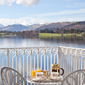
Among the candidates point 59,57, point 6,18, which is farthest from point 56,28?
point 59,57

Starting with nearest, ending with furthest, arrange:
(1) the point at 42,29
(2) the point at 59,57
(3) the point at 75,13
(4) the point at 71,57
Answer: (4) the point at 71,57 < (2) the point at 59,57 < (1) the point at 42,29 < (3) the point at 75,13

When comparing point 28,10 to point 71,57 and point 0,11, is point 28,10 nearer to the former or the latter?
point 0,11

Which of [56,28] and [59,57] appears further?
[56,28]

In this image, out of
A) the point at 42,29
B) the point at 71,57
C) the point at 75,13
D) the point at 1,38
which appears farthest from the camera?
the point at 75,13

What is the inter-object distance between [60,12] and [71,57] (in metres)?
11.3

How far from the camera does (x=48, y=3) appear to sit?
14.2 metres

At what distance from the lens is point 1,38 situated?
498 inches

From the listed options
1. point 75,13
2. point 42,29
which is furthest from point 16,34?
point 75,13

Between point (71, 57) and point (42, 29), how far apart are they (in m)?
7.53

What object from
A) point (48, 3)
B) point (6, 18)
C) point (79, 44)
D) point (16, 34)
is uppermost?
point (48, 3)

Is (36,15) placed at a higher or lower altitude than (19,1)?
lower

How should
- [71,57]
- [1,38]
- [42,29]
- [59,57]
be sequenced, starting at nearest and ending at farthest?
1. [71,57]
2. [59,57]
3. [42,29]
4. [1,38]

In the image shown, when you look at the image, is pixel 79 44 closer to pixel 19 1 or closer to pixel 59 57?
pixel 19 1

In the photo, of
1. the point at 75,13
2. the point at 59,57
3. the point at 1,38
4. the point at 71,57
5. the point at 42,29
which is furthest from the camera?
the point at 75,13
